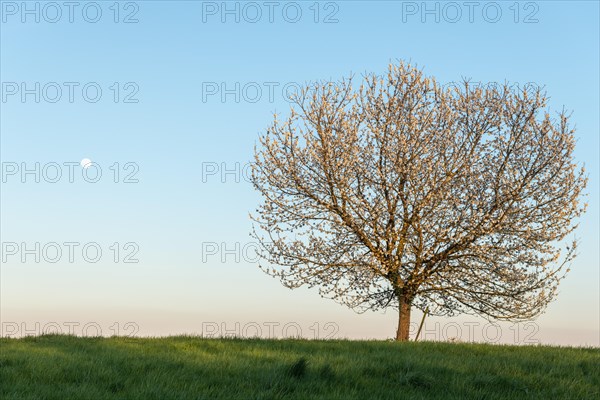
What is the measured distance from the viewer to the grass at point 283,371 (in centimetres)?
1175

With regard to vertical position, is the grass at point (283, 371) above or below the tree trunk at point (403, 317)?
below

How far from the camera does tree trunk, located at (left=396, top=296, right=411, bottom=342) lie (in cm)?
2315

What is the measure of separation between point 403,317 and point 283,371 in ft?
37.2

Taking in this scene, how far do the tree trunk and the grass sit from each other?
16.6ft

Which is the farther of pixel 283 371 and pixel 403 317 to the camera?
pixel 403 317

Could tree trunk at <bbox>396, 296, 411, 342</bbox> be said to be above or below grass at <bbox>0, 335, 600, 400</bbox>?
above

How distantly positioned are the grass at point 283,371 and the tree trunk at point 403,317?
16.6 feet

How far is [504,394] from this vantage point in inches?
513

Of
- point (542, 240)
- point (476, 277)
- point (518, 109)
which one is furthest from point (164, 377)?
point (518, 109)

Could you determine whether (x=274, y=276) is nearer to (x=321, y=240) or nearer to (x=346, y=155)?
(x=321, y=240)

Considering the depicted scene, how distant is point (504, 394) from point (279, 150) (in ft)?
42.0

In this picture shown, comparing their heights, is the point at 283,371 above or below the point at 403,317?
below

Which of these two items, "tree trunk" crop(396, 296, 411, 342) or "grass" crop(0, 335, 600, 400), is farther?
"tree trunk" crop(396, 296, 411, 342)

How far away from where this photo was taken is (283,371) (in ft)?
41.8
